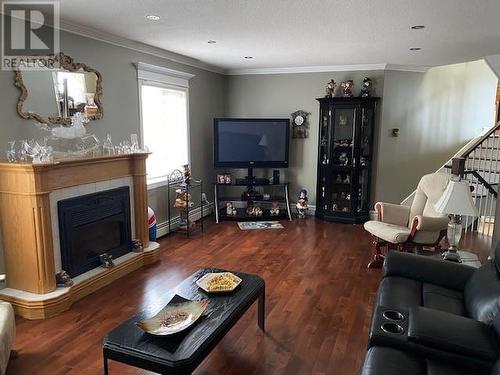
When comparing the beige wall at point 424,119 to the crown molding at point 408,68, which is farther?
the beige wall at point 424,119

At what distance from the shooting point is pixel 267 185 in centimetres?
612

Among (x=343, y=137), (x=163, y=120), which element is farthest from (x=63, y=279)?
(x=343, y=137)

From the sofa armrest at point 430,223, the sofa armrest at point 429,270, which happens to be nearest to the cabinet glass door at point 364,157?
the sofa armrest at point 430,223

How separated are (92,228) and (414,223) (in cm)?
313

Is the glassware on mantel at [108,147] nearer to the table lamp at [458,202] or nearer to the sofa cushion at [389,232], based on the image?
the sofa cushion at [389,232]

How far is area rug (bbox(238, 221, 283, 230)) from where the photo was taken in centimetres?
557

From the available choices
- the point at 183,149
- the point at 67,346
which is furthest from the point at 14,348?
the point at 183,149

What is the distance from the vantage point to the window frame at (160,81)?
4.42m

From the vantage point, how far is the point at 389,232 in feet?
12.6

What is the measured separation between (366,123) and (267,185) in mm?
1812

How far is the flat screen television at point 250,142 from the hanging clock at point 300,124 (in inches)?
9.4

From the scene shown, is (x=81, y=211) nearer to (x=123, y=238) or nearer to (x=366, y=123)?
(x=123, y=238)

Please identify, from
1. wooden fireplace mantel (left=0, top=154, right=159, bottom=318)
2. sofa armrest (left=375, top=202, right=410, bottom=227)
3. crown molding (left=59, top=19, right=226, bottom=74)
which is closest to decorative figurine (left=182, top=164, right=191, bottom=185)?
crown molding (left=59, top=19, right=226, bottom=74)

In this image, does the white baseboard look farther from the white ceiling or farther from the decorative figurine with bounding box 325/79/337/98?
the decorative figurine with bounding box 325/79/337/98
